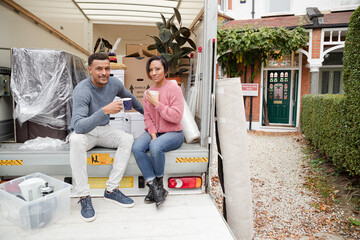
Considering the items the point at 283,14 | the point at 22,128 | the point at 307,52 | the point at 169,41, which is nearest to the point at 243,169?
the point at 22,128

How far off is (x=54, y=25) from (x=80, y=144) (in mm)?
2509

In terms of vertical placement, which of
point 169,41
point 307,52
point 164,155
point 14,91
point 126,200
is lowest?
point 126,200

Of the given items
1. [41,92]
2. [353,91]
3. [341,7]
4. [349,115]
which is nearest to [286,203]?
[349,115]

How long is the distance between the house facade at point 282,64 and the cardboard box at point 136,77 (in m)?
7.63

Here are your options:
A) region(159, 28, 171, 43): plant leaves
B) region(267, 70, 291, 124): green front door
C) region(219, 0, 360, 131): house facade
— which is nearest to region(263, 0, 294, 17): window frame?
region(219, 0, 360, 131): house facade

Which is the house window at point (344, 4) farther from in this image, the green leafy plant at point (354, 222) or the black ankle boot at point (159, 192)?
the black ankle boot at point (159, 192)

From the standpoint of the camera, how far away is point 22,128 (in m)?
2.67

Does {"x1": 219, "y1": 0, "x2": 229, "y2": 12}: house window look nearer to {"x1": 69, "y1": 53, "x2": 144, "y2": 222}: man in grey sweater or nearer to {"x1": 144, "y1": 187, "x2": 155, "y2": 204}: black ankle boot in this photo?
{"x1": 69, "y1": 53, "x2": 144, "y2": 222}: man in grey sweater

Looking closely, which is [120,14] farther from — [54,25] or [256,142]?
[256,142]

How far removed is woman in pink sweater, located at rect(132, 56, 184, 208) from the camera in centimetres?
229

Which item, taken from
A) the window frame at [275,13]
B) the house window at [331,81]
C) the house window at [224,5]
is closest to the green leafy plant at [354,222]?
the window frame at [275,13]

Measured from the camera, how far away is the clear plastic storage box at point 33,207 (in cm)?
187

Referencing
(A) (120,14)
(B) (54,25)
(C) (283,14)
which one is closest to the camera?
(B) (54,25)

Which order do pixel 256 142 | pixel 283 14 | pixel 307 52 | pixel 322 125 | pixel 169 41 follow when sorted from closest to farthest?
pixel 169 41, pixel 322 125, pixel 256 142, pixel 307 52, pixel 283 14
